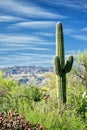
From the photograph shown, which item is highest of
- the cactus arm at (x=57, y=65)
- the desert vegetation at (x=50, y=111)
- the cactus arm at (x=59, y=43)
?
the cactus arm at (x=59, y=43)

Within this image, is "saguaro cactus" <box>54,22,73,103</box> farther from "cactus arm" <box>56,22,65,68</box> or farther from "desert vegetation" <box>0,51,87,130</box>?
"desert vegetation" <box>0,51,87,130</box>

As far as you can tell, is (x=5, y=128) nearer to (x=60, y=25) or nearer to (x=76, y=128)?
(x=76, y=128)

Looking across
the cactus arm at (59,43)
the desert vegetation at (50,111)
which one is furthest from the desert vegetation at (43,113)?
the cactus arm at (59,43)

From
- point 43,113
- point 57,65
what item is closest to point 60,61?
point 57,65

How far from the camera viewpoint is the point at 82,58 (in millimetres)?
36750

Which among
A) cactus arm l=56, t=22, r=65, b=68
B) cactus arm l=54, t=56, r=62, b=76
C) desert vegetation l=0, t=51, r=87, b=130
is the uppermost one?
cactus arm l=56, t=22, r=65, b=68

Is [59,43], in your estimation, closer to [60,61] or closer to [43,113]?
[60,61]

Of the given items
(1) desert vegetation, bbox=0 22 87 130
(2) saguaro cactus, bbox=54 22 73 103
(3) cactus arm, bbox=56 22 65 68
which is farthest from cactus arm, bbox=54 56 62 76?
(1) desert vegetation, bbox=0 22 87 130

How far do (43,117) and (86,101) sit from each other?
404 centimetres

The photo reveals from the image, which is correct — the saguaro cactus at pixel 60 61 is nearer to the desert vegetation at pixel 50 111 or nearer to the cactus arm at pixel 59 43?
the cactus arm at pixel 59 43

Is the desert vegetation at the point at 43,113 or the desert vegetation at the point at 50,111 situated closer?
the desert vegetation at the point at 43,113

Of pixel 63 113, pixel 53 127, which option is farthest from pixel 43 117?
pixel 63 113

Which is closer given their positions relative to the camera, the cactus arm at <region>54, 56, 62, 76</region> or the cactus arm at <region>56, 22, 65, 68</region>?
the cactus arm at <region>54, 56, 62, 76</region>

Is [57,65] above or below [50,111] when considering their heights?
above
